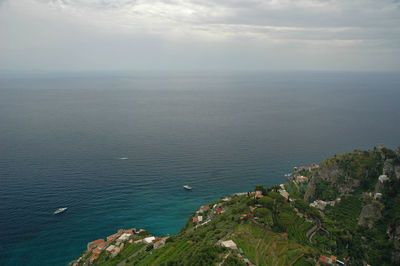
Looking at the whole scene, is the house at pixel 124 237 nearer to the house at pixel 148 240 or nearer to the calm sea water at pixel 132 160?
the house at pixel 148 240

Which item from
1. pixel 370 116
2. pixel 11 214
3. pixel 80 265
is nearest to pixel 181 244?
pixel 80 265

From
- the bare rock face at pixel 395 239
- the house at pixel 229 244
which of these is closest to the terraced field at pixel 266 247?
the house at pixel 229 244

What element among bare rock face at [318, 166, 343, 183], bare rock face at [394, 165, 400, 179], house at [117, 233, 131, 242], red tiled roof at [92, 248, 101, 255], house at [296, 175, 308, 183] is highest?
bare rock face at [394, 165, 400, 179]

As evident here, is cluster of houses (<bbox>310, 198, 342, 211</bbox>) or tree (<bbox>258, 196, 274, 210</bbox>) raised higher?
tree (<bbox>258, 196, 274, 210</bbox>)

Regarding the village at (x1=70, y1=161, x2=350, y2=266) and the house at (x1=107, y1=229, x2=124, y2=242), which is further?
the house at (x1=107, y1=229, x2=124, y2=242)

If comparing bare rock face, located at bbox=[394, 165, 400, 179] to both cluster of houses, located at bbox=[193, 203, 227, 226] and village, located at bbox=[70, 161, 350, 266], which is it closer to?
village, located at bbox=[70, 161, 350, 266]

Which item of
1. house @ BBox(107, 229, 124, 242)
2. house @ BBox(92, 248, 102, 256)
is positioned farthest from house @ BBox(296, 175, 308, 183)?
house @ BBox(92, 248, 102, 256)
